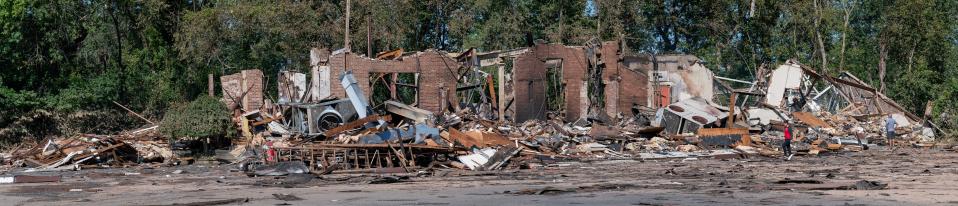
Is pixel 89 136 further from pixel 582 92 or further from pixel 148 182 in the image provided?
pixel 582 92

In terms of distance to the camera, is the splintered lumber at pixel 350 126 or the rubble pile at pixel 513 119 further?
the splintered lumber at pixel 350 126

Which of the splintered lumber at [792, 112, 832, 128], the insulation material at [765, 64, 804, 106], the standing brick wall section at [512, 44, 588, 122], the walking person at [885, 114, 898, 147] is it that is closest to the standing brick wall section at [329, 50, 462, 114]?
the standing brick wall section at [512, 44, 588, 122]

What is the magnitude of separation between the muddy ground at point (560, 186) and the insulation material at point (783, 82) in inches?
467

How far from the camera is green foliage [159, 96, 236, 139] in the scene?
2986cm

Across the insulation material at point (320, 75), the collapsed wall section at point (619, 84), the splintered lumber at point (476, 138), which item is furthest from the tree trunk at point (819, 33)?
the splintered lumber at point (476, 138)

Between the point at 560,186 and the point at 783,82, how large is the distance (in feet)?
70.8

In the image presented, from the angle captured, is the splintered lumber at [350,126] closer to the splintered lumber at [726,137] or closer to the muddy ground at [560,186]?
the muddy ground at [560,186]

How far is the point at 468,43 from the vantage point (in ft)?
155

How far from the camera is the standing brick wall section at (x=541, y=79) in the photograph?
121ft

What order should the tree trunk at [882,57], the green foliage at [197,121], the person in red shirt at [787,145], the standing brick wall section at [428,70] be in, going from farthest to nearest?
the tree trunk at [882,57] < the standing brick wall section at [428,70] < the green foliage at [197,121] < the person in red shirt at [787,145]

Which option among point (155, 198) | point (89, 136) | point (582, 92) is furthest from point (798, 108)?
point (155, 198)

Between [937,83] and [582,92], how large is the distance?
57.4 feet

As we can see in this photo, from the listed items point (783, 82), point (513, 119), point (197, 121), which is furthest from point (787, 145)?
point (197, 121)

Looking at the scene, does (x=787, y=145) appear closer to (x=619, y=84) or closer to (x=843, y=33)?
(x=619, y=84)
